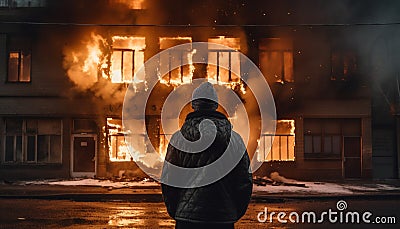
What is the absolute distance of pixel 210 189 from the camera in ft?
13.9

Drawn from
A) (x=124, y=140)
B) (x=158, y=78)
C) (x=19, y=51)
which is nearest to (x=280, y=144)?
(x=158, y=78)

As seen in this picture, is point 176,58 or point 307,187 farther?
point 176,58

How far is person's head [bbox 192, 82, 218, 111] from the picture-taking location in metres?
4.35

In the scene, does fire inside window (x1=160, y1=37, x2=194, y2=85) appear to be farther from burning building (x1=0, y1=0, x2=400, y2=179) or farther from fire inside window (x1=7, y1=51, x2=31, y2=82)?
fire inside window (x1=7, y1=51, x2=31, y2=82)

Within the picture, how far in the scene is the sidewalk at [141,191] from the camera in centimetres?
1595

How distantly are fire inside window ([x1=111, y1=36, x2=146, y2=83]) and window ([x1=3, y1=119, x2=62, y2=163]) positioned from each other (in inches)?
140

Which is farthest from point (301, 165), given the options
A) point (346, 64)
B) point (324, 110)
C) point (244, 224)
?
point (244, 224)

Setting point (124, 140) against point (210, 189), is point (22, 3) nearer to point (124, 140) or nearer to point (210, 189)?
point (124, 140)

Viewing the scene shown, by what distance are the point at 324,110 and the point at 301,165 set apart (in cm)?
276

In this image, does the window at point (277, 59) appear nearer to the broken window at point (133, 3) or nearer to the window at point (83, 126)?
the broken window at point (133, 3)

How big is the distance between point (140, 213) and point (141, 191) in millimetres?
5299

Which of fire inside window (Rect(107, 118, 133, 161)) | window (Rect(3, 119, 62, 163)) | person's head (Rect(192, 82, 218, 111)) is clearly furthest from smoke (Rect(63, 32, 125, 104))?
person's head (Rect(192, 82, 218, 111))

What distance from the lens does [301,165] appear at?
22594mm

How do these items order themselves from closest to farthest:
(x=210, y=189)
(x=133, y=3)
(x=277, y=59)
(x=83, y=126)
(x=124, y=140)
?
(x=210, y=189) < (x=124, y=140) < (x=83, y=126) < (x=133, y=3) < (x=277, y=59)
